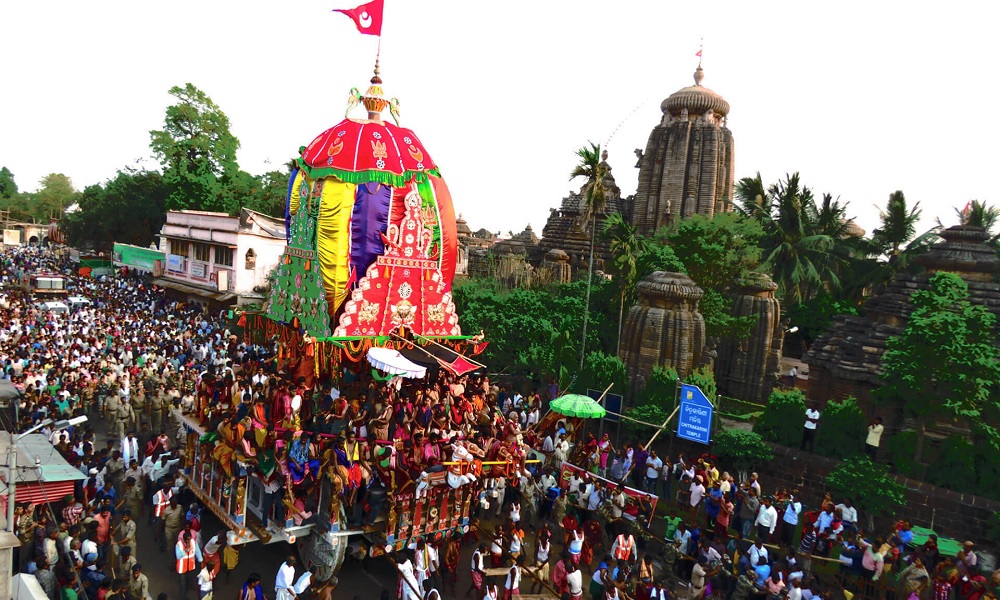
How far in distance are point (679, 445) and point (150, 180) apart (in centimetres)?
4207

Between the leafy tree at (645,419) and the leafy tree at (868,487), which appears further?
the leafy tree at (645,419)

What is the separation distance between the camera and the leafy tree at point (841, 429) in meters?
13.5

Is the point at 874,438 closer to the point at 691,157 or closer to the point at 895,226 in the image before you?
the point at 895,226

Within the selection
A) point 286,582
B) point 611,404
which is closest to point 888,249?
point 611,404

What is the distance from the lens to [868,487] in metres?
12.3

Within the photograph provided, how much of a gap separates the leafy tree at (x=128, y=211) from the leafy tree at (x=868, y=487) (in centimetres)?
4339

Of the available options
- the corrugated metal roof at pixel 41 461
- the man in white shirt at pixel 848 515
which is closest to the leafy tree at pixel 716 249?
the man in white shirt at pixel 848 515

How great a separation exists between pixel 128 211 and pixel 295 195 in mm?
37999

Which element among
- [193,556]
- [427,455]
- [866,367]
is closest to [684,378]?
[866,367]

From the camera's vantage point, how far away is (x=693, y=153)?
106 ft

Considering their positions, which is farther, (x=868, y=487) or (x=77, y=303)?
(x=77, y=303)

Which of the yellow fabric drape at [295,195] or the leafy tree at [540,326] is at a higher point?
the yellow fabric drape at [295,195]

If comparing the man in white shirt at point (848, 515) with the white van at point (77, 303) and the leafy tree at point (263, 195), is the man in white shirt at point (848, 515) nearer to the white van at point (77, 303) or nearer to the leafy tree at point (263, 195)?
the white van at point (77, 303)

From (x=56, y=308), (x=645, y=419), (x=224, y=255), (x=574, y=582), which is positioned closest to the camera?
(x=574, y=582)
